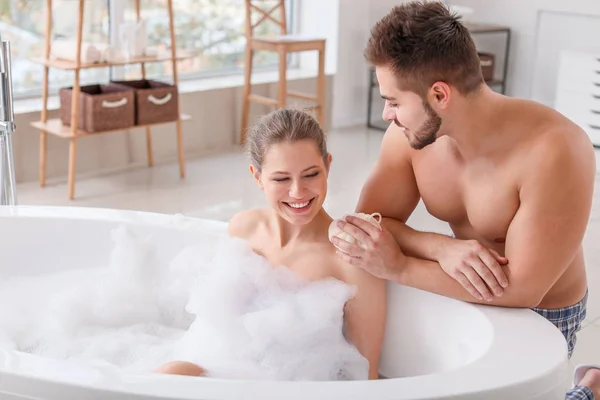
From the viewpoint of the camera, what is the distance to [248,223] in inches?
81.4

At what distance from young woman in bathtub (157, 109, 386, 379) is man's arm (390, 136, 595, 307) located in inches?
12.5

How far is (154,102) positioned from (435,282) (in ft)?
8.65

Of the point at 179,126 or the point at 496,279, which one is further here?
the point at 179,126

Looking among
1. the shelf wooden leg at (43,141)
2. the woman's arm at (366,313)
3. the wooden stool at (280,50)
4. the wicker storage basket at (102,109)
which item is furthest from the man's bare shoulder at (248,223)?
the wooden stool at (280,50)

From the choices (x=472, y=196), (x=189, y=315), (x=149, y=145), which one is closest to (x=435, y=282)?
(x=472, y=196)

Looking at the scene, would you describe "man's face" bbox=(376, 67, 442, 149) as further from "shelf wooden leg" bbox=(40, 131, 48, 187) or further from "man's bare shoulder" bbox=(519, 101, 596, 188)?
"shelf wooden leg" bbox=(40, 131, 48, 187)

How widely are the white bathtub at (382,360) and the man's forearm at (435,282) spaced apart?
0.07 ft

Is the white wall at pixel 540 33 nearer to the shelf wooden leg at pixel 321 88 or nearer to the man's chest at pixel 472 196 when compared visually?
the shelf wooden leg at pixel 321 88

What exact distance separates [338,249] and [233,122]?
11.0 ft

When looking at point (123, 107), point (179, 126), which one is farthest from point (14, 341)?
point (179, 126)

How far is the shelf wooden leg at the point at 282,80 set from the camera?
4.79 m

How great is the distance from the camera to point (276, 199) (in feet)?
6.11

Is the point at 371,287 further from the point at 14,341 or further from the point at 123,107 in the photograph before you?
the point at 123,107

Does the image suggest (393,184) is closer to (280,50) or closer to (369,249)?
(369,249)
